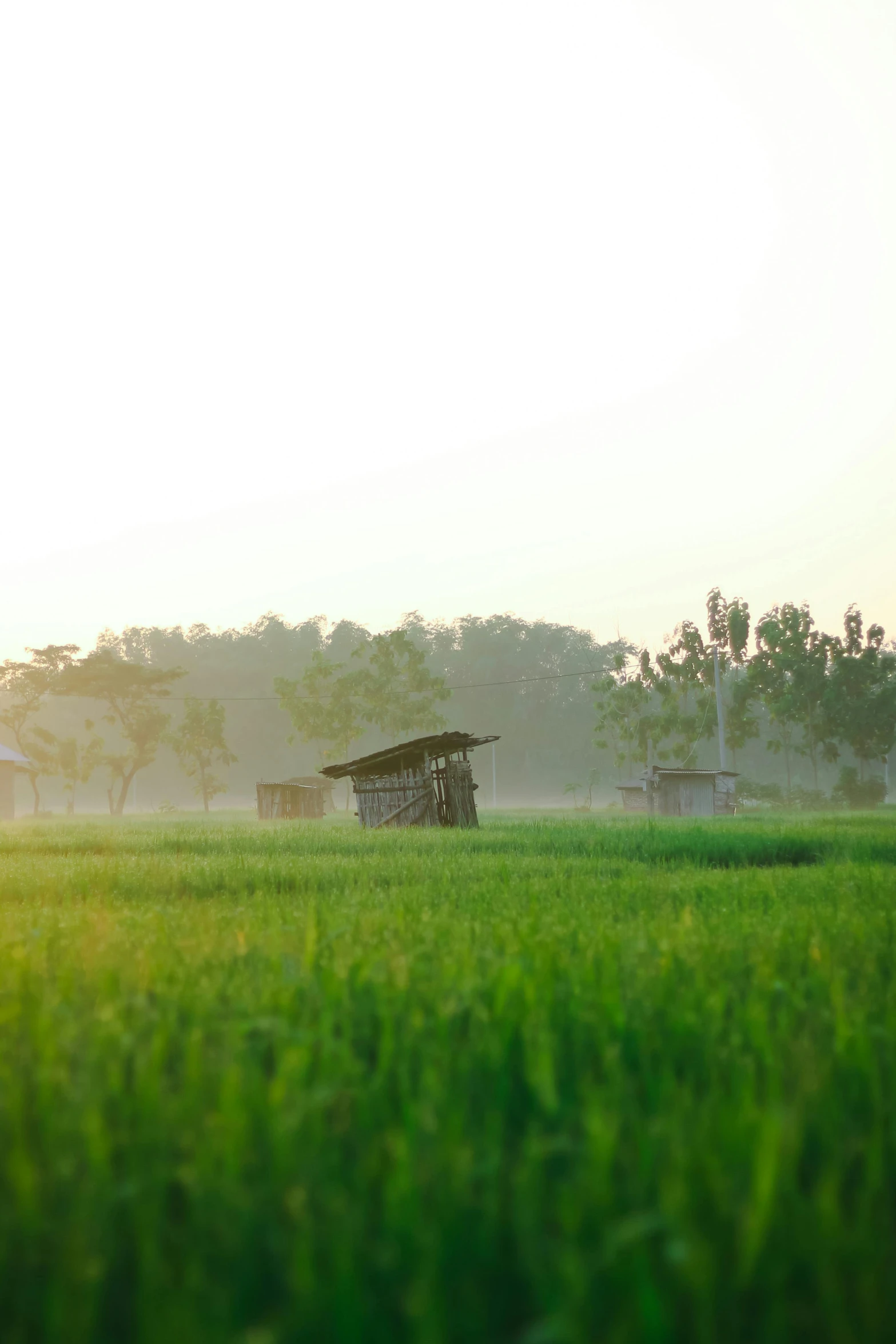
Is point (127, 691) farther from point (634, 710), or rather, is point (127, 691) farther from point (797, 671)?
point (797, 671)

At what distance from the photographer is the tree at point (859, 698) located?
54938mm

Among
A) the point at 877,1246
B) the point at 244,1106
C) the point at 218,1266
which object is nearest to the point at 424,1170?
the point at 218,1266

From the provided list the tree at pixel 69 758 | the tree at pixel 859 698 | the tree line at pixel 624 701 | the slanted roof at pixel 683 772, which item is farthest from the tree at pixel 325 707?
the tree at pixel 859 698

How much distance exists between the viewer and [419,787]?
2550 centimetres

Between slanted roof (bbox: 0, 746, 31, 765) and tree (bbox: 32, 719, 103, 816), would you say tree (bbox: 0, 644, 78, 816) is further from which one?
slanted roof (bbox: 0, 746, 31, 765)

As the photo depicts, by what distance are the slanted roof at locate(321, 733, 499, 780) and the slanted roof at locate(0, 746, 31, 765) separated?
28.5m

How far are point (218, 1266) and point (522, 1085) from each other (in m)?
0.85

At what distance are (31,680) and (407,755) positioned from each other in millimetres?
44885

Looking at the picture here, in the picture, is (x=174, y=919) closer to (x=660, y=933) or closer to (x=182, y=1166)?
(x=660, y=933)

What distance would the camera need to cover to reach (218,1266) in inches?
45.0

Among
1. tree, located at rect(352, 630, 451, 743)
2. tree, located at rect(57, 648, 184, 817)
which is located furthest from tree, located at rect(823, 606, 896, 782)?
tree, located at rect(57, 648, 184, 817)

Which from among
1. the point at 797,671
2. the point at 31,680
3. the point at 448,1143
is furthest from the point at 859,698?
the point at 448,1143

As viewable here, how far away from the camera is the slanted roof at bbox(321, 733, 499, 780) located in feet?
82.3

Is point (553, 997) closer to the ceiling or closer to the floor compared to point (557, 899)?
closer to the ceiling
